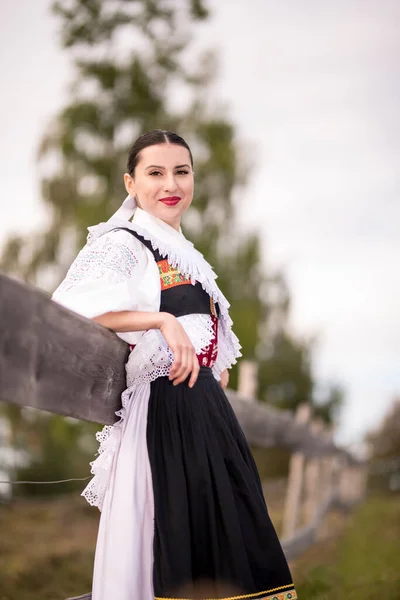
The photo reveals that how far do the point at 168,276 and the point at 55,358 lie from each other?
25.1 inches

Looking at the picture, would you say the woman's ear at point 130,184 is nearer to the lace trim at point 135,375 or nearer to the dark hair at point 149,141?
the dark hair at point 149,141

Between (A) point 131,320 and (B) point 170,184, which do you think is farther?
(B) point 170,184

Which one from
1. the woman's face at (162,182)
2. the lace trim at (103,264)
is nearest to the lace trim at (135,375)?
the lace trim at (103,264)

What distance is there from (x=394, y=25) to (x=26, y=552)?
9.40 meters

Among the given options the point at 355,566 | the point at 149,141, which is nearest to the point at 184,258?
the point at 149,141

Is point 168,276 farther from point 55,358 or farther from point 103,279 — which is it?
point 55,358

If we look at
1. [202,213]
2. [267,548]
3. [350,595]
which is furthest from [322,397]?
[267,548]

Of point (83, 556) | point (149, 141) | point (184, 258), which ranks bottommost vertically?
point (83, 556)

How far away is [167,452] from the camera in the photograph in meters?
2.26

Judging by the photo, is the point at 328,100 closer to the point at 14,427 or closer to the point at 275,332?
the point at 14,427

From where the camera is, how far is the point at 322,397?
85.7 feet

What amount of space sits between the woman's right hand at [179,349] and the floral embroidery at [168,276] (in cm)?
16

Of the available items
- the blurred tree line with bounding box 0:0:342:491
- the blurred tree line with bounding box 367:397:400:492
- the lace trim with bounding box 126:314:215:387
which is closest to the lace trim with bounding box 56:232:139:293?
the lace trim with bounding box 126:314:215:387

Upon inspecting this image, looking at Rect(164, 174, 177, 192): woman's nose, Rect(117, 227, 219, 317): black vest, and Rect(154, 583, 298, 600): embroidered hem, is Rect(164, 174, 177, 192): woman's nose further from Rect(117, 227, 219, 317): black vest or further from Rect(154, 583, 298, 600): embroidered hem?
Rect(154, 583, 298, 600): embroidered hem
